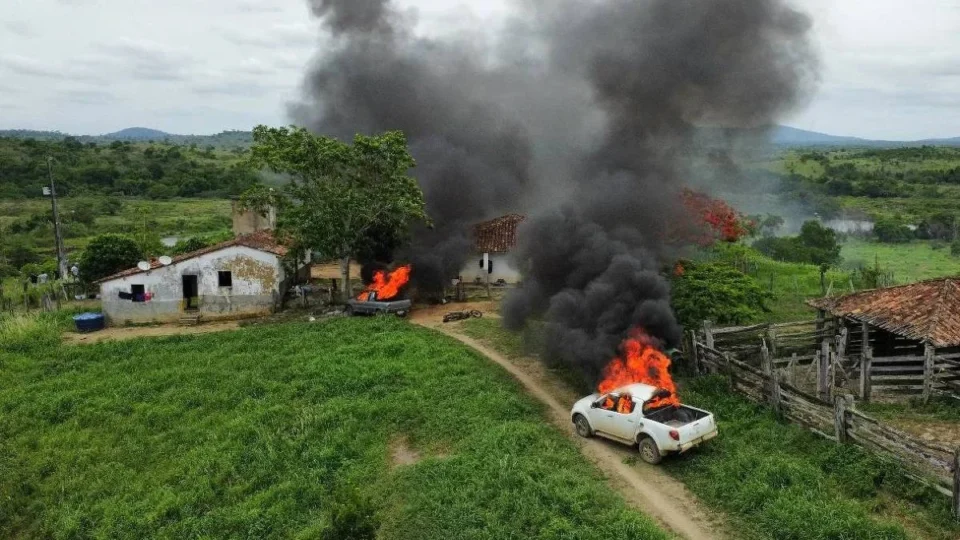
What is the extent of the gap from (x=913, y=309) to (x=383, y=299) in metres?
22.2

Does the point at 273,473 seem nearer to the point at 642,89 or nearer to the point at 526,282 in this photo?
the point at 526,282

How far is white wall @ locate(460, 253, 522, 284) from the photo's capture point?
126ft

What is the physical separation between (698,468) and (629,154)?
44.9 ft

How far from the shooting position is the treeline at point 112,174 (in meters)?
94.1

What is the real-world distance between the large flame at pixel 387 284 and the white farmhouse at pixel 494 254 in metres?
4.38

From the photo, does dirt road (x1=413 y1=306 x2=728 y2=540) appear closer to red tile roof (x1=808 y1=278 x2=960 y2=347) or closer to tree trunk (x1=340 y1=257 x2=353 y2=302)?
red tile roof (x1=808 y1=278 x2=960 y2=347)

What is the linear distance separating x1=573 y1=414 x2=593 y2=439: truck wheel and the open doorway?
74.6ft

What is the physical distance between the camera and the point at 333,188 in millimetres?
32969

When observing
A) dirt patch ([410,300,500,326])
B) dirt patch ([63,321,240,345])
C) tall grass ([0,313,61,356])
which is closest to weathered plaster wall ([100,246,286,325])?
dirt patch ([63,321,240,345])

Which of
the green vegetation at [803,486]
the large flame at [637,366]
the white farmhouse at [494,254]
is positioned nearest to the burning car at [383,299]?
the white farmhouse at [494,254]

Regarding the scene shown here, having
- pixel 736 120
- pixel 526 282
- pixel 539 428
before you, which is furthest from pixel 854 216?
pixel 539 428

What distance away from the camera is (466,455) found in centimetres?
1648

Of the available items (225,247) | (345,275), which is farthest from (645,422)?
(225,247)

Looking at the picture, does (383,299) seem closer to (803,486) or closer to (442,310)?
(442,310)
